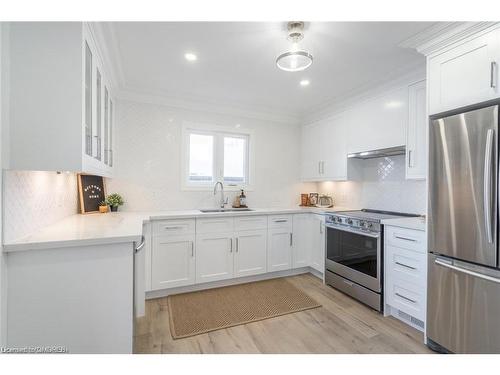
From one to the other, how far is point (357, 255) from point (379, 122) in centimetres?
155

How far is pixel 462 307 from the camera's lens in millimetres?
1671

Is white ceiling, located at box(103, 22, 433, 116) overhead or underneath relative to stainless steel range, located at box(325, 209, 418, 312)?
overhead

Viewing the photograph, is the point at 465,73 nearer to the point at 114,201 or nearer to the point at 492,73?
the point at 492,73

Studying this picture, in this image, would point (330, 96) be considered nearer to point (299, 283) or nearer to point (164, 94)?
point (164, 94)

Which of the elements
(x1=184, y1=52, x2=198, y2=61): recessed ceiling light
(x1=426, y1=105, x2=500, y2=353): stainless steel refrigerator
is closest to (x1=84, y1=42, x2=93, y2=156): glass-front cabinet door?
(x1=184, y1=52, x2=198, y2=61): recessed ceiling light

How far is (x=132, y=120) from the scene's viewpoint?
10.2ft

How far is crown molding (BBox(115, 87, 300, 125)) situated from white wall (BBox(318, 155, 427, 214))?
4.58ft

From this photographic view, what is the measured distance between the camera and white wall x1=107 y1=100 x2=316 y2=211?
3080mm

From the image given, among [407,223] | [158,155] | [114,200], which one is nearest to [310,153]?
[407,223]

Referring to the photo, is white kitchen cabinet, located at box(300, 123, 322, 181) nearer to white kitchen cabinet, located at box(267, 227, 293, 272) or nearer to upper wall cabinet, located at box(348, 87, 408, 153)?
upper wall cabinet, located at box(348, 87, 408, 153)

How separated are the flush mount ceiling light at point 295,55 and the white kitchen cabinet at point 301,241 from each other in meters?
2.08

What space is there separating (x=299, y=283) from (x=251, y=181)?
1.62 meters

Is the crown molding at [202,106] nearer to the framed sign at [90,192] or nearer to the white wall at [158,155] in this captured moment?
the white wall at [158,155]

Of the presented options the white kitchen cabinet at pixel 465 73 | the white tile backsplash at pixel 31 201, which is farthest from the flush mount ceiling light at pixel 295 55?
the white tile backsplash at pixel 31 201
